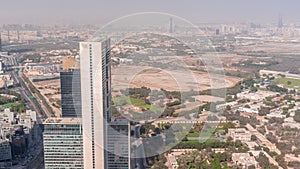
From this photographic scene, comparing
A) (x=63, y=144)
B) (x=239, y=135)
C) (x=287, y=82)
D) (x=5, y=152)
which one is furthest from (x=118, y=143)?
(x=287, y=82)

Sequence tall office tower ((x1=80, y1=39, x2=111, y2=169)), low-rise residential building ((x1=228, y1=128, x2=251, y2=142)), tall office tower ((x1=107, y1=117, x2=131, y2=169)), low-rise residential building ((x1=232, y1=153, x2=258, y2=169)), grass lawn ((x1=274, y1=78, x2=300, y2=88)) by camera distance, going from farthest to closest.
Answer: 1. grass lawn ((x1=274, y1=78, x2=300, y2=88))
2. low-rise residential building ((x1=228, y1=128, x2=251, y2=142))
3. low-rise residential building ((x1=232, y1=153, x2=258, y2=169))
4. tall office tower ((x1=107, y1=117, x2=131, y2=169))
5. tall office tower ((x1=80, y1=39, x2=111, y2=169))

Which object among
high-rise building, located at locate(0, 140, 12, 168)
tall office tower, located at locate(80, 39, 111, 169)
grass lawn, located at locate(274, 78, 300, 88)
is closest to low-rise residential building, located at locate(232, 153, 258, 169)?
tall office tower, located at locate(80, 39, 111, 169)

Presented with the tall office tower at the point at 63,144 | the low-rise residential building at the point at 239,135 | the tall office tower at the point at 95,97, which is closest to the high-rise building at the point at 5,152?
the tall office tower at the point at 63,144

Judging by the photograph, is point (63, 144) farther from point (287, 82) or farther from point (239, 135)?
point (287, 82)

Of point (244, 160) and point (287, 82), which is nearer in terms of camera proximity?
point (244, 160)

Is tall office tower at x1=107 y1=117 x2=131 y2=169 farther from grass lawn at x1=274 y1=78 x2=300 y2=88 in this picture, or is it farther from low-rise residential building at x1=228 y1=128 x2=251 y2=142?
grass lawn at x1=274 y1=78 x2=300 y2=88

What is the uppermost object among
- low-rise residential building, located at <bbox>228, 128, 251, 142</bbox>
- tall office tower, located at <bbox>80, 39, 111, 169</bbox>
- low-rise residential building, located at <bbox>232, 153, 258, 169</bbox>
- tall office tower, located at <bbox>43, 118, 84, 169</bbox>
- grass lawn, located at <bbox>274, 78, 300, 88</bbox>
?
tall office tower, located at <bbox>80, 39, 111, 169</bbox>
